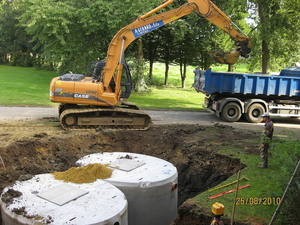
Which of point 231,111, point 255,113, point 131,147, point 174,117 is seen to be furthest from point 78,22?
point 255,113

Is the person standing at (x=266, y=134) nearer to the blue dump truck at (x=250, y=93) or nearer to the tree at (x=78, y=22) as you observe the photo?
the blue dump truck at (x=250, y=93)

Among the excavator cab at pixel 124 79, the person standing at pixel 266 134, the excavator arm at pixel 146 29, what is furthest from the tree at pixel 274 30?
the person standing at pixel 266 134

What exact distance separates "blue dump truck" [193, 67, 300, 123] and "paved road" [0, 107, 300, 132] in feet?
1.96

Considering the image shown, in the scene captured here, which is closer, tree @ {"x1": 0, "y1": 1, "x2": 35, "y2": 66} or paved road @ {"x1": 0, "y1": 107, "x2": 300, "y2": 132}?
paved road @ {"x1": 0, "y1": 107, "x2": 300, "y2": 132}

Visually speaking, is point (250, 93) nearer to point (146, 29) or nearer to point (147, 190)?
point (146, 29)

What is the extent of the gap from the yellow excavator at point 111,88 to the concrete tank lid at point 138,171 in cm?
360

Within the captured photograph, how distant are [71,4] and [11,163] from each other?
16.6m

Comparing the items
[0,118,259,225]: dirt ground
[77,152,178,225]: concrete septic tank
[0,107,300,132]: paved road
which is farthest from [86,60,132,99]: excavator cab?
[77,152,178,225]: concrete septic tank

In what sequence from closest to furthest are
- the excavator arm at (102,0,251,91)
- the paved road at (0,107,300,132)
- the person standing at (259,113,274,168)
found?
the person standing at (259,113,274,168) → the excavator arm at (102,0,251,91) → the paved road at (0,107,300,132)

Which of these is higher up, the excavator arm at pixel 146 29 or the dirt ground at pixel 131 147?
the excavator arm at pixel 146 29

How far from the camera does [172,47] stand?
33031mm

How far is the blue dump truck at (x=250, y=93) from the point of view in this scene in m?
16.1

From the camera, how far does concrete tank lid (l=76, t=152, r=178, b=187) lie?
7.34 meters
